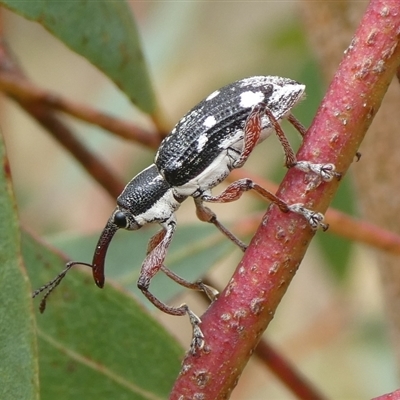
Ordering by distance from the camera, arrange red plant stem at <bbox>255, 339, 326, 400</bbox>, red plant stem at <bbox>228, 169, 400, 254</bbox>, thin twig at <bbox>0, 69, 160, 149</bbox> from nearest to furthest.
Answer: red plant stem at <bbox>228, 169, 400, 254</bbox>
red plant stem at <bbox>255, 339, 326, 400</bbox>
thin twig at <bbox>0, 69, 160, 149</bbox>

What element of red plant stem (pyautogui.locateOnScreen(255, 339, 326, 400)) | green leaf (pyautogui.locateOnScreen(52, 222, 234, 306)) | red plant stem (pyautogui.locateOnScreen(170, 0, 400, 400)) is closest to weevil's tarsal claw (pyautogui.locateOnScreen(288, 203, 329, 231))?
red plant stem (pyautogui.locateOnScreen(170, 0, 400, 400))

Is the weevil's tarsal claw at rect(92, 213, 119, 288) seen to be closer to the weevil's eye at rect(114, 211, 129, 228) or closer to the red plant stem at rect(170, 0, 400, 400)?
the weevil's eye at rect(114, 211, 129, 228)

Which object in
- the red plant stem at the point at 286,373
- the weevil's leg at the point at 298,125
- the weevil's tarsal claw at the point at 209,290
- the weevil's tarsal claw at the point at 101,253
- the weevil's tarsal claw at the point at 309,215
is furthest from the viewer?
the red plant stem at the point at 286,373

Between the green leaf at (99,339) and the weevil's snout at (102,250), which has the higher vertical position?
the weevil's snout at (102,250)

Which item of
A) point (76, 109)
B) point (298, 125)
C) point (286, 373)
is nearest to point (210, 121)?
point (298, 125)

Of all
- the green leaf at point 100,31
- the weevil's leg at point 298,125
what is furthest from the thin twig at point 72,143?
the weevil's leg at point 298,125

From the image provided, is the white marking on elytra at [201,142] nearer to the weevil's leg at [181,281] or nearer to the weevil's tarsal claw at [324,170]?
the weevil's leg at [181,281]

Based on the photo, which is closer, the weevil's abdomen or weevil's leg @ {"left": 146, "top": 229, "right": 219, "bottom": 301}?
weevil's leg @ {"left": 146, "top": 229, "right": 219, "bottom": 301}
